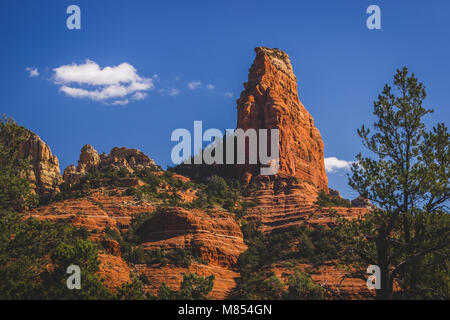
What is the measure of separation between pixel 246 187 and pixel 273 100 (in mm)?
18269

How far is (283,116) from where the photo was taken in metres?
77.9

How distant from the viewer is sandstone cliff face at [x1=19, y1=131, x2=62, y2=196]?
3145 inches

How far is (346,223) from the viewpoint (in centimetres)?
2394

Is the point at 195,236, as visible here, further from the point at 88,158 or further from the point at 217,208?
the point at 88,158

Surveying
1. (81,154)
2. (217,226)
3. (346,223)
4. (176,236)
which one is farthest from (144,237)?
(81,154)

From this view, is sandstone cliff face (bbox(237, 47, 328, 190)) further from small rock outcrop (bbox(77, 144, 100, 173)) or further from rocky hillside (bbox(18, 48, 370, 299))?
→ small rock outcrop (bbox(77, 144, 100, 173))

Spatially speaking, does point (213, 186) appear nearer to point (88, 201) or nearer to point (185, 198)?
point (185, 198)

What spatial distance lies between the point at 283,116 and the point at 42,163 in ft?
157

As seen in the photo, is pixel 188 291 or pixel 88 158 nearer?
pixel 188 291

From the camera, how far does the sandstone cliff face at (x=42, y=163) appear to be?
262 feet

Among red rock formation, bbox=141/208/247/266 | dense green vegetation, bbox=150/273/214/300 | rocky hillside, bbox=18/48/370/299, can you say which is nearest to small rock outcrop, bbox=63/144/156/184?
rocky hillside, bbox=18/48/370/299

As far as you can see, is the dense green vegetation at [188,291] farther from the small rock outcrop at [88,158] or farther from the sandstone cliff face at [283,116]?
the small rock outcrop at [88,158]

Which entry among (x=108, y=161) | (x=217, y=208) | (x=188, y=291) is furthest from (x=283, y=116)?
(x=188, y=291)

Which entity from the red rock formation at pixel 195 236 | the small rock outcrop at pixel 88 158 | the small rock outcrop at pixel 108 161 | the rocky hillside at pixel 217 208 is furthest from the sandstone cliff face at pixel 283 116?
the small rock outcrop at pixel 88 158
